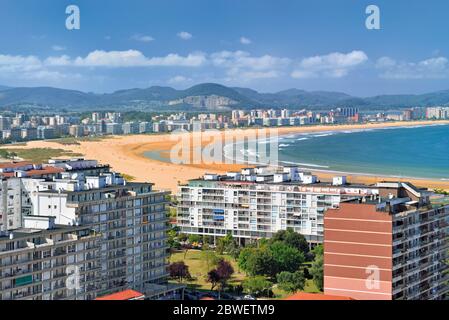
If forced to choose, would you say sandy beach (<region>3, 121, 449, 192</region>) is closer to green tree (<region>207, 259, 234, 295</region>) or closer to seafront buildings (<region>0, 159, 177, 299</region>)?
green tree (<region>207, 259, 234, 295</region>)

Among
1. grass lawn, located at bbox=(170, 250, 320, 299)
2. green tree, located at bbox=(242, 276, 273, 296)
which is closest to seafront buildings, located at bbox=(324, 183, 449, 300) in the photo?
grass lawn, located at bbox=(170, 250, 320, 299)

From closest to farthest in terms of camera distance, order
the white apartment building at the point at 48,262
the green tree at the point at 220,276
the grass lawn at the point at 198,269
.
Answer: the white apartment building at the point at 48,262
the green tree at the point at 220,276
the grass lawn at the point at 198,269

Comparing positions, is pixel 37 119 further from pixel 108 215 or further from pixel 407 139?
pixel 108 215

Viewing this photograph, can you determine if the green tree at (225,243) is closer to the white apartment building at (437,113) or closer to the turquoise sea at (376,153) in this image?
the turquoise sea at (376,153)

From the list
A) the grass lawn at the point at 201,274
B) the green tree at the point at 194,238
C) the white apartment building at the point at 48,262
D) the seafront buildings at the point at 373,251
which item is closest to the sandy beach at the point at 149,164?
the green tree at the point at 194,238
